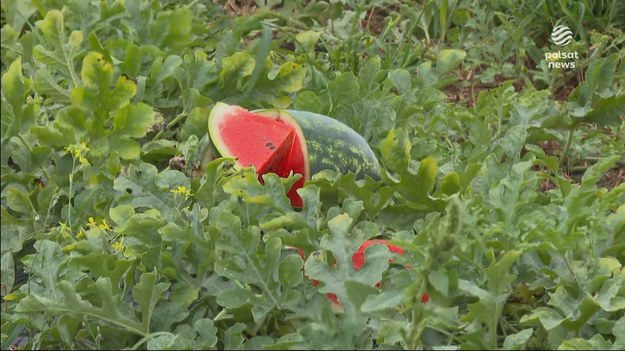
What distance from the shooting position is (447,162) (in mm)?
3537

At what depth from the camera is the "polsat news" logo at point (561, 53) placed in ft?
15.1

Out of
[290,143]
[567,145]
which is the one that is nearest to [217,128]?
[290,143]

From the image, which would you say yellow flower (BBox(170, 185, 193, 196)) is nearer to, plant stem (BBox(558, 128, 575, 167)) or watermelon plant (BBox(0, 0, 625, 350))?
watermelon plant (BBox(0, 0, 625, 350))

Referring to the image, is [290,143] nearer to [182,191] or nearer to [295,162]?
[295,162]

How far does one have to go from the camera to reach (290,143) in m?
3.19

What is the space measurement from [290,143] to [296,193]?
147mm

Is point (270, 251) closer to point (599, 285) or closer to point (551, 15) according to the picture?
point (599, 285)

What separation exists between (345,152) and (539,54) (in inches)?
74.7

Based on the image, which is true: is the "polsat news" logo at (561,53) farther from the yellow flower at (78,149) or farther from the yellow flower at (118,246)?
the yellow flower at (118,246)

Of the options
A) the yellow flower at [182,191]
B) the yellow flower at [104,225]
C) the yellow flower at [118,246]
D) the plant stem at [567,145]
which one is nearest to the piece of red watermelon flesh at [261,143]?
the yellow flower at [182,191]

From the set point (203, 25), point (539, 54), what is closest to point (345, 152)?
point (203, 25)

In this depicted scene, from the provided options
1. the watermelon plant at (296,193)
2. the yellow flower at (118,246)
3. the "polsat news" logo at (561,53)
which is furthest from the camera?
the "polsat news" logo at (561,53)

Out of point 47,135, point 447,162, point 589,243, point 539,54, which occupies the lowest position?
point 539,54

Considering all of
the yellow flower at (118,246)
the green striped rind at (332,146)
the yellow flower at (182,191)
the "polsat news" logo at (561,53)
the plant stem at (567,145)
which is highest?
the yellow flower at (182,191)
